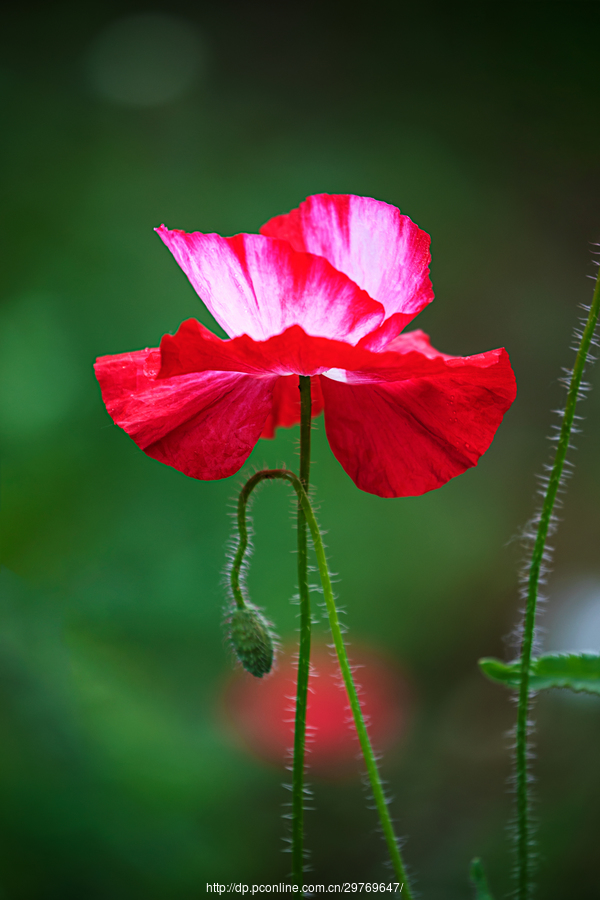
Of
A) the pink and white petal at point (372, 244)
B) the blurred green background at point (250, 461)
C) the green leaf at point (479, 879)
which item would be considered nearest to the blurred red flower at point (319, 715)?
the blurred green background at point (250, 461)

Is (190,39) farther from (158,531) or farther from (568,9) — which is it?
(158,531)

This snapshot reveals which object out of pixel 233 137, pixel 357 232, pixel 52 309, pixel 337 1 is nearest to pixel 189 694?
pixel 52 309

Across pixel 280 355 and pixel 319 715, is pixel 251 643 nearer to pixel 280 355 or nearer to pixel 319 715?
pixel 280 355

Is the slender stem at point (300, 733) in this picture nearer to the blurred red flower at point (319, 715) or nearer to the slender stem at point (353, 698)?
the slender stem at point (353, 698)

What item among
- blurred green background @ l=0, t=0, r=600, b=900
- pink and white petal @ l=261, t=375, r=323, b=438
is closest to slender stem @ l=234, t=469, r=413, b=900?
pink and white petal @ l=261, t=375, r=323, b=438

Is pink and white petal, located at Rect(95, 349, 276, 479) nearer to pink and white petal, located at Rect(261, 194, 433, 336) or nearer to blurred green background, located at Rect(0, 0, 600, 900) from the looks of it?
pink and white petal, located at Rect(261, 194, 433, 336)
